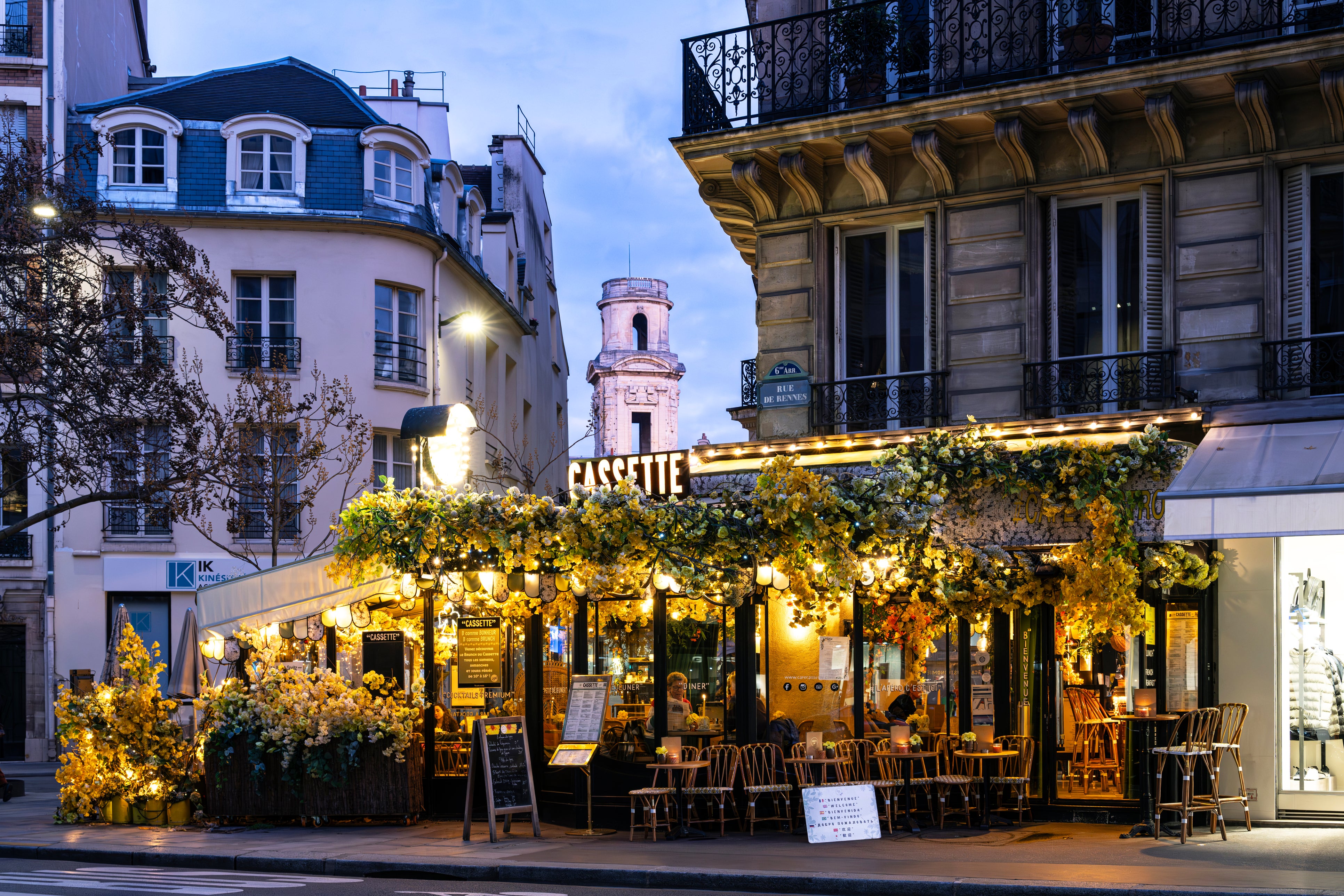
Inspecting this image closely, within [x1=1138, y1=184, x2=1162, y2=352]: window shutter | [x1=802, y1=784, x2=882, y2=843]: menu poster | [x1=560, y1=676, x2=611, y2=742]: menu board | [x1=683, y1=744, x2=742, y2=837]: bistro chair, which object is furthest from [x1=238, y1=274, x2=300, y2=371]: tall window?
[x1=1138, y1=184, x2=1162, y2=352]: window shutter

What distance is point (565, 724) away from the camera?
1309 cm

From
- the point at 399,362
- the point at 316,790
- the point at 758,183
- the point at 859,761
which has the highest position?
the point at 758,183

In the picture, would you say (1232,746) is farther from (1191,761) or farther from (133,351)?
(133,351)

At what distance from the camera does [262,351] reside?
26.9 m

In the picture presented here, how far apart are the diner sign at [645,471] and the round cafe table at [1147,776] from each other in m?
5.50

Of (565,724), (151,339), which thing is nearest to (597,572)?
(565,724)

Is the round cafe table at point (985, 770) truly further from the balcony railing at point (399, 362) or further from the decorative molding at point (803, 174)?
the balcony railing at point (399, 362)

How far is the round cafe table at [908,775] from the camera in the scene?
1248cm

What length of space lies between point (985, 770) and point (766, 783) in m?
2.11

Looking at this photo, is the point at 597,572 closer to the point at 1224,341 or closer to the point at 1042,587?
the point at 1042,587

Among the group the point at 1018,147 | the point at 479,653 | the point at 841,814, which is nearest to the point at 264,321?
the point at 479,653

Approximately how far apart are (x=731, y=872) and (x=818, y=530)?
121 inches

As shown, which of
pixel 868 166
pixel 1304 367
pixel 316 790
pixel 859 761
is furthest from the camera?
pixel 868 166

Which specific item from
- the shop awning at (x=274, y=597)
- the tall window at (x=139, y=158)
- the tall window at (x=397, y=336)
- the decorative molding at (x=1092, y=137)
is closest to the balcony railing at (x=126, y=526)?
the tall window at (x=397, y=336)
